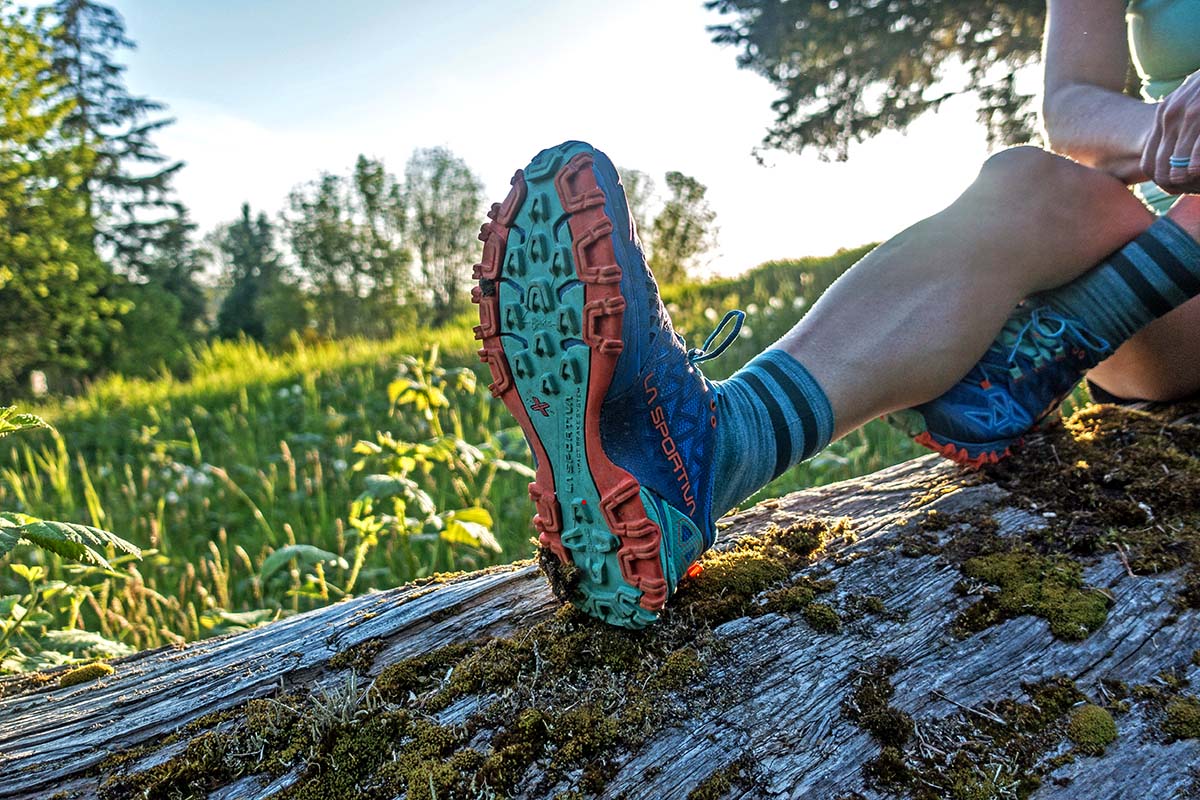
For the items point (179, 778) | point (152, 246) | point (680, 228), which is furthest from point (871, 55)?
point (152, 246)

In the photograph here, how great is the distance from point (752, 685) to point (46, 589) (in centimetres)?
144

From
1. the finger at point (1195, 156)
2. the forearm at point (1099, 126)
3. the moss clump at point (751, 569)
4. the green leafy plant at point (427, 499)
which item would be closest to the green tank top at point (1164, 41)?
the forearm at point (1099, 126)

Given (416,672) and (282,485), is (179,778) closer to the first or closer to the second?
(416,672)

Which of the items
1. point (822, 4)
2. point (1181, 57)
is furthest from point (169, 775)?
point (822, 4)

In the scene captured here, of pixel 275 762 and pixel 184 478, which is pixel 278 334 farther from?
pixel 275 762

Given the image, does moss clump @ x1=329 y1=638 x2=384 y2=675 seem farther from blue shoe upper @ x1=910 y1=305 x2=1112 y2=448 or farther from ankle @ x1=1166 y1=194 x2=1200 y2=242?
ankle @ x1=1166 y1=194 x2=1200 y2=242

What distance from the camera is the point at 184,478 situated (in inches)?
119

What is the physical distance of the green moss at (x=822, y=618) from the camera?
106cm

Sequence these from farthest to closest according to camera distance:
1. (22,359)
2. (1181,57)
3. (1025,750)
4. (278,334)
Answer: (278,334), (22,359), (1181,57), (1025,750)

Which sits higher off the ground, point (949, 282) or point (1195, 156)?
point (1195, 156)

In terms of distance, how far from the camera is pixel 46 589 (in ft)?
4.73

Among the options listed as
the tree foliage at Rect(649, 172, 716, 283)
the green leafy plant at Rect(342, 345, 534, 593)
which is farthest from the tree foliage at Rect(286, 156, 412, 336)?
the green leafy plant at Rect(342, 345, 534, 593)

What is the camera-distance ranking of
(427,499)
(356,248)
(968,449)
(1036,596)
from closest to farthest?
(1036,596), (968,449), (427,499), (356,248)

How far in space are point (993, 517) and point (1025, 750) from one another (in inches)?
21.8
